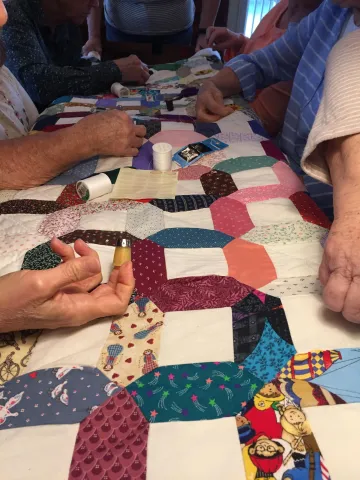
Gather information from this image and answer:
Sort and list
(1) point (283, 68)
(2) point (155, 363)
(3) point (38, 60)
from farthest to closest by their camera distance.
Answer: (3) point (38, 60)
(1) point (283, 68)
(2) point (155, 363)

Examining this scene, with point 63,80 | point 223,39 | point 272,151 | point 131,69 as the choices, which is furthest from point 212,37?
point 272,151

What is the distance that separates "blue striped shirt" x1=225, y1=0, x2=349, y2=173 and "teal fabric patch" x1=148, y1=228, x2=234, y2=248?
51cm

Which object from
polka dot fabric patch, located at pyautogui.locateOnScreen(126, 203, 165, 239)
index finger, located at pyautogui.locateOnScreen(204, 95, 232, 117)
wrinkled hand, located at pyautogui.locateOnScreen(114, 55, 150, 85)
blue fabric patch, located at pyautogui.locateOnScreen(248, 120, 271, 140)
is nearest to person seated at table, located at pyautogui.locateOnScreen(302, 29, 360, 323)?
polka dot fabric patch, located at pyautogui.locateOnScreen(126, 203, 165, 239)

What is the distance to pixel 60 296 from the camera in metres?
0.62

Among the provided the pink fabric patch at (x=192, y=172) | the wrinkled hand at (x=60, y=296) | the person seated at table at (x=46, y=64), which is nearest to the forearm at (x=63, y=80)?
the person seated at table at (x=46, y=64)

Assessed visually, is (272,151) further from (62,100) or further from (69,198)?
(62,100)

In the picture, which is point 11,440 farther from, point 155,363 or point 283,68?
point 283,68

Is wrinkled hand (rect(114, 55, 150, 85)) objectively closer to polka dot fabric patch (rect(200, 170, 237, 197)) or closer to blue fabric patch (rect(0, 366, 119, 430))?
polka dot fabric patch (rect(200, 170, 237, 197))

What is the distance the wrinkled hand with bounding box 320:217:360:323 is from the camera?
1.96ft

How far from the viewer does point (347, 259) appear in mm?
612

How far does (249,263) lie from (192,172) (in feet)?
1.26

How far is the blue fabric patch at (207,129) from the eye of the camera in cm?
125

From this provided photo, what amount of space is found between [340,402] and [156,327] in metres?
0.28

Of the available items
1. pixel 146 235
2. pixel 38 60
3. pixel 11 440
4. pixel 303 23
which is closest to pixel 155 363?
pixel 11 440
